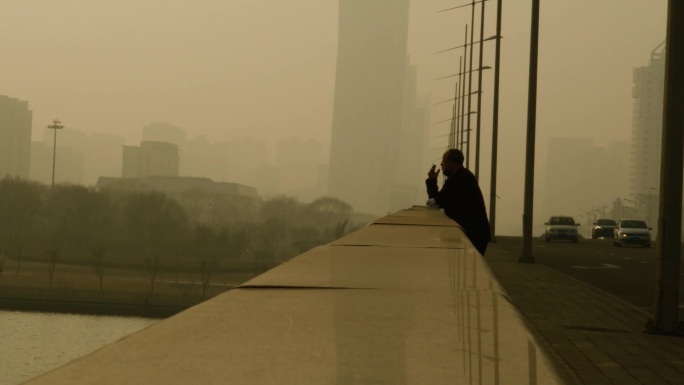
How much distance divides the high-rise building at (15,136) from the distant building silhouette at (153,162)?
1296 cm

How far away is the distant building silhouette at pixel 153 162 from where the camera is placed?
159 m

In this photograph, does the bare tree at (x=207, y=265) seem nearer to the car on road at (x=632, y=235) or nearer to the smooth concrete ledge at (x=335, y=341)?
the car on road at (x=632, y=235)

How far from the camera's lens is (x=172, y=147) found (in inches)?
6722

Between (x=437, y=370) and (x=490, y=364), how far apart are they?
0.42ft

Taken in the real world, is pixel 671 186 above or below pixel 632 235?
above

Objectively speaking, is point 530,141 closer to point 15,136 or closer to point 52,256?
point 52,256

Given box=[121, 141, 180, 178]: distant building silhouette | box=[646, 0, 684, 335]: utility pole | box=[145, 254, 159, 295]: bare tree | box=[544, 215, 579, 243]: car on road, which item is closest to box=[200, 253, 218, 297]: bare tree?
box=[145, 254, 159, 295]: bare tree

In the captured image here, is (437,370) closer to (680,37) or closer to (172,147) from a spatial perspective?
(680,37)

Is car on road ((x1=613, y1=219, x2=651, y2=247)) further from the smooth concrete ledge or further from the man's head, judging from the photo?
the smooth concrete ledge

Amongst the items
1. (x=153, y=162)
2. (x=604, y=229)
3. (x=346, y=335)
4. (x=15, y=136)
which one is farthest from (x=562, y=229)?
(x=15, y=136)

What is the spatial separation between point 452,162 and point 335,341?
10161 millimetres

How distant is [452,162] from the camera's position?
12797mm

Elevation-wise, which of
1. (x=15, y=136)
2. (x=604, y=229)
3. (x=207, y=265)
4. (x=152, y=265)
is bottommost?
(x=152, y=265)

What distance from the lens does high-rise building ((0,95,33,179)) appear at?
505ft
